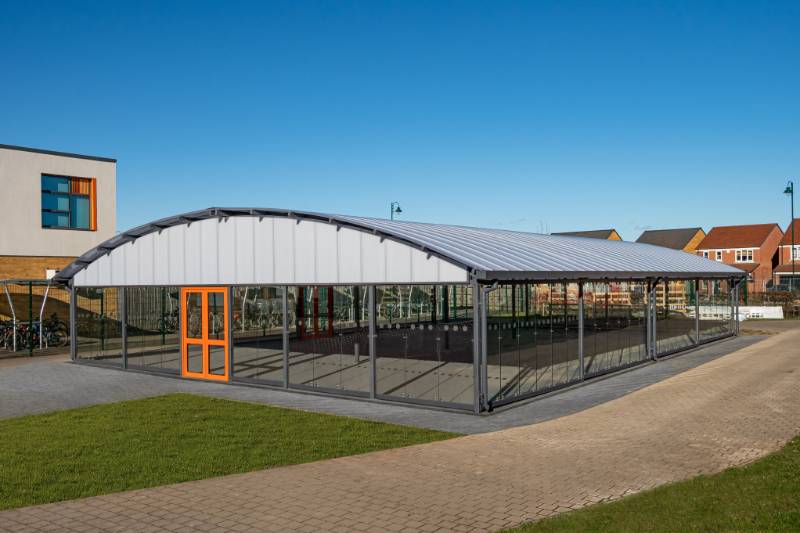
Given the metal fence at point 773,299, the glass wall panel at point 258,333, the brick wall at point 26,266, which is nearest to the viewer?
the glass wall panel at point 258,333

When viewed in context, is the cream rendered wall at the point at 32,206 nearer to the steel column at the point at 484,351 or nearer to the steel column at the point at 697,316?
the steel column at the point at 484,351

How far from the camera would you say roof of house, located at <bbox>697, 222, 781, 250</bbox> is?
245 feet

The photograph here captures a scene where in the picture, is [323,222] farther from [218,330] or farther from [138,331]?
[138,331]

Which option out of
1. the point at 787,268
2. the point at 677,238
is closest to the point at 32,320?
the point at 787,268

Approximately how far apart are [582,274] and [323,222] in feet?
20.0

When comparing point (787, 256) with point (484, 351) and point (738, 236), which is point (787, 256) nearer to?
point (738, 236)

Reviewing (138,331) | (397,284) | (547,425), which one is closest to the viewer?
(547,425)

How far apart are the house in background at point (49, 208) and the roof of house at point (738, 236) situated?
215ft

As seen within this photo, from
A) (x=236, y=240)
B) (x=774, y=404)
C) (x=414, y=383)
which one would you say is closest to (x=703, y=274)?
(x=774, y=404)

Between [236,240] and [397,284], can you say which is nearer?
[397,284]

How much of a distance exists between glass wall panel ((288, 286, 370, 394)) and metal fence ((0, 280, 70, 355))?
1090 centimetres

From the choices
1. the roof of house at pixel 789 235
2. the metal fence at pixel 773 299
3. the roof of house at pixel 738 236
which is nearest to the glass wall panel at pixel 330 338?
the metal fence at pixel 773 299

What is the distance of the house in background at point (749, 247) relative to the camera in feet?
242

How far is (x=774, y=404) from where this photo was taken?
1280 cm
